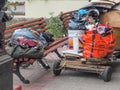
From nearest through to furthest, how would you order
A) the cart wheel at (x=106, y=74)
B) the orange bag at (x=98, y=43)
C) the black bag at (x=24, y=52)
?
the black bag at (x=24, y=52)
the cart wheel at (x=106, y=74)
the orange bag at (x=98, y=43)

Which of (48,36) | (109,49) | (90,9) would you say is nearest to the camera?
(109,49)

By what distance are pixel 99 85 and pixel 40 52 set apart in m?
1.12

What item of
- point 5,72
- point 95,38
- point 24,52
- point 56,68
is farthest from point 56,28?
point 5,72

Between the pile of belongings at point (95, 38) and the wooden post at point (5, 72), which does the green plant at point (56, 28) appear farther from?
the wooden post at point (5, 72)

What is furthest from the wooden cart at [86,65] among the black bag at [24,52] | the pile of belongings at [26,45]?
the black bag at [24,52]

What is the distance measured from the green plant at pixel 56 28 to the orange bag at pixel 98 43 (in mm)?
3636

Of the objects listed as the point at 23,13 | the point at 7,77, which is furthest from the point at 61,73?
the point at 23,13

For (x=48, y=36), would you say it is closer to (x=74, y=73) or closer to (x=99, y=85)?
(x=74, y=73)

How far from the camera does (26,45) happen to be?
265 inches

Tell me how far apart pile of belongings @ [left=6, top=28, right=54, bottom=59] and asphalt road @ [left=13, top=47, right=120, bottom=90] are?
21.0 inches

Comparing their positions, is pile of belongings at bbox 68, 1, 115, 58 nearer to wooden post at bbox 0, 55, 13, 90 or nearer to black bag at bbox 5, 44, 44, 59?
black bag at bbox 5, 44, 44, 59

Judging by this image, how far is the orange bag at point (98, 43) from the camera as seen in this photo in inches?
272

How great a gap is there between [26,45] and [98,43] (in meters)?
1.22

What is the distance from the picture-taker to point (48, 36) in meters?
8.02
